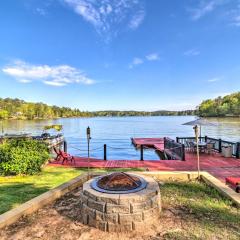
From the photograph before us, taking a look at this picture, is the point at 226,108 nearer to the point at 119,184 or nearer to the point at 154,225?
the point at 119,184

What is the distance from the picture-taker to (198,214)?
4.42 meters

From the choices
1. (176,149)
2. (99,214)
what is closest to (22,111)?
(176,149)

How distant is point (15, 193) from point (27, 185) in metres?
0.95

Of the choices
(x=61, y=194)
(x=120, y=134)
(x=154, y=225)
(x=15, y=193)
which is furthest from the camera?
(x=120, y=134)

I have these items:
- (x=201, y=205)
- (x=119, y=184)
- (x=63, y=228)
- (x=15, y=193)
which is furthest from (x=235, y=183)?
(x=15, y=193)

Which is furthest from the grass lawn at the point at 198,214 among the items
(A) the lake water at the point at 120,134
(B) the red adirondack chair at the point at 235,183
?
(A) the lake water at the point at 120,134

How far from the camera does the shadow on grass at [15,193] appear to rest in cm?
564

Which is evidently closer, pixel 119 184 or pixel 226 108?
pixel 119 184

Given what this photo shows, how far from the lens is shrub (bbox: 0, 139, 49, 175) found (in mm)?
8750

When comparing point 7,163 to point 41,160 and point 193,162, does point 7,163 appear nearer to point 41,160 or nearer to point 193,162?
point 41,160

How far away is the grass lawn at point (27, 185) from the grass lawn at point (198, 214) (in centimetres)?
337

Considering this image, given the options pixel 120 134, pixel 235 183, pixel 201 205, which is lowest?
pixel 120 134

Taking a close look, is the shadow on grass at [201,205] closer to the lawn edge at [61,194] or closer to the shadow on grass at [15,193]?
the lawn edge at [61,194]

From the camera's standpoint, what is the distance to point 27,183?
780cm
